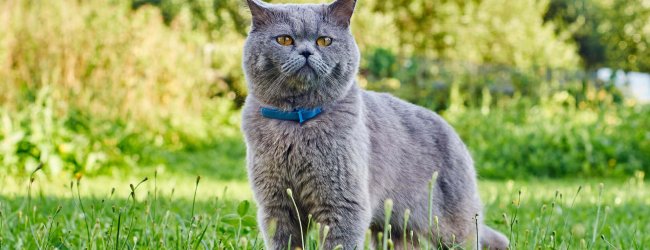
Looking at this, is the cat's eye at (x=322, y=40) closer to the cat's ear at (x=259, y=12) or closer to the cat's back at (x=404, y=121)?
the cat's ear at (x=259, y=12)

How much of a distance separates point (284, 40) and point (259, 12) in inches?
5.8

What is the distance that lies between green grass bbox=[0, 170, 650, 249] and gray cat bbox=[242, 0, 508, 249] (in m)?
0.13

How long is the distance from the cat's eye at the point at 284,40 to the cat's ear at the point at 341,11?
0.56ft

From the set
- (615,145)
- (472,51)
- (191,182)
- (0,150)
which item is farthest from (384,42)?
(0,150)

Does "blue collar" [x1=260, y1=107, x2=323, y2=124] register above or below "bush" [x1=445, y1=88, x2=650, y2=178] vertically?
above

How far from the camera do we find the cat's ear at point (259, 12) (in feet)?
7.48

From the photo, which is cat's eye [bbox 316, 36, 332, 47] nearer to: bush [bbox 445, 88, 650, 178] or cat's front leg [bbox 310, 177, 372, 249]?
cat's front leg [bbox 310, 177, 372, 249]

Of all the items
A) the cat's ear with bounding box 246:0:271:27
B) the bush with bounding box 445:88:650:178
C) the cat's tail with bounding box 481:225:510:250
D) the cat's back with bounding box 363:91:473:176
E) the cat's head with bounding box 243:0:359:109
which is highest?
the cat's ear with bounding box 246:0:271:27

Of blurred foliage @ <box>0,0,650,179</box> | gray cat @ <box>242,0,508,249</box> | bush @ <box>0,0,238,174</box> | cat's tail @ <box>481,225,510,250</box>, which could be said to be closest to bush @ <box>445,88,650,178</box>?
blurred foliage @ <box>0,0,650,179</box>

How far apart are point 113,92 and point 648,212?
207 inches

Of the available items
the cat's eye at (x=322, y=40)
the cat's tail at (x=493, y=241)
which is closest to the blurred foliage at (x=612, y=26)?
the cat's tail at (x=493, y=241)

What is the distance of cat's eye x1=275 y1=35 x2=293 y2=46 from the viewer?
224 cm

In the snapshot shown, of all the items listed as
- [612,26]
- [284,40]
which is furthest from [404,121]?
[612,26]

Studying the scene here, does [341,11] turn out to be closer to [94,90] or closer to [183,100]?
[94,90]
